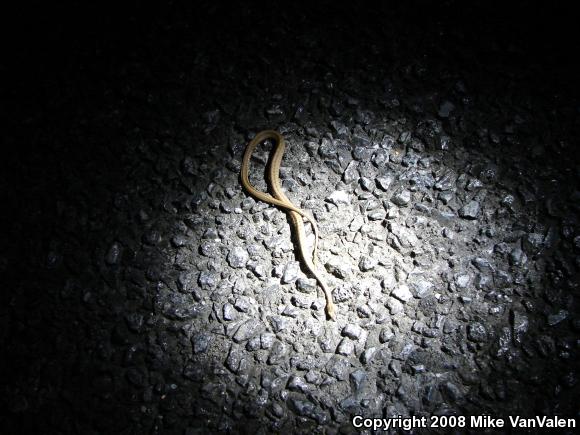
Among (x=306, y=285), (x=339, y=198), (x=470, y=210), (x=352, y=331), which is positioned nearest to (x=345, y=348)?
(x=352, y=331)

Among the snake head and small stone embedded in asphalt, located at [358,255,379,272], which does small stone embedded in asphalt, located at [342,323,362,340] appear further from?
small stone embedded in asphalt, located at [358,255,379,272]

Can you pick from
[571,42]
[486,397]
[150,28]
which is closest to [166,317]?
[486,397]

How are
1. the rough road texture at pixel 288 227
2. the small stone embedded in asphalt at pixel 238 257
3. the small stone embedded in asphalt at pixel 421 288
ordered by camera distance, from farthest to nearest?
the small stone embedded in asphalt at pixel 238 257 < the small stone embedded in asphalt at pixel 421 288 < the rough road texture at pixel 288 227

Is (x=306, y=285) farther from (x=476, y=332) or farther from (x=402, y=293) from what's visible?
(x=476, y=332)

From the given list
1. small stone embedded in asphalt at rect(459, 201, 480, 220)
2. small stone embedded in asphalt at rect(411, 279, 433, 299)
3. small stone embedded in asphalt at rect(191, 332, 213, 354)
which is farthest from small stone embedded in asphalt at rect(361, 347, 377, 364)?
small stone embedded in asphalt at rect(459, 201, 480, 220)

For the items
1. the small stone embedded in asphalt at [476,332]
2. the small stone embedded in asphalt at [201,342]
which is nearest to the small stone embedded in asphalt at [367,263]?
the small stone embedded in asphalt at [476,332]

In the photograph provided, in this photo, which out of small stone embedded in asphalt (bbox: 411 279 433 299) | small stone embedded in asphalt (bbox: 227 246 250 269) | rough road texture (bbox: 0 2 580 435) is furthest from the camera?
small stone embedded in asphalt (bbox: 227 246 250 269)

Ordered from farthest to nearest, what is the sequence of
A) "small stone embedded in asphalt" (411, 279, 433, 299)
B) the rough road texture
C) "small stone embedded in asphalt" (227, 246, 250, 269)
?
"small stone embedded in asphalt" (227, 246, 250, 269) < "small stone embedded in asphalt" (411, 279, 433, 299) < the rough road texture

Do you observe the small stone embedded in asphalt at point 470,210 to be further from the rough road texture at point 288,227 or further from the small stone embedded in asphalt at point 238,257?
the small stone embedded in asphalt at point 238,257
